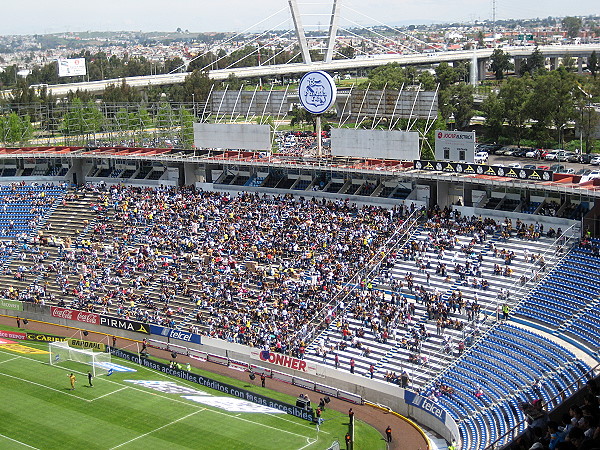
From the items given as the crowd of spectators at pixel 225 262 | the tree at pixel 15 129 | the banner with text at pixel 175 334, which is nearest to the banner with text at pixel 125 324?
the banner with text at pixel 175 334

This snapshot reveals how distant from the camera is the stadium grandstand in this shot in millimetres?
41375

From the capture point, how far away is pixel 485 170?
171ft

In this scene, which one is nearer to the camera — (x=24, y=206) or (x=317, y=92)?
(x=317, y=92)

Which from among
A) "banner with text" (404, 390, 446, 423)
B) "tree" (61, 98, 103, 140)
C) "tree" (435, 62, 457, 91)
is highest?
"tree" (435, 62, 457, 91)

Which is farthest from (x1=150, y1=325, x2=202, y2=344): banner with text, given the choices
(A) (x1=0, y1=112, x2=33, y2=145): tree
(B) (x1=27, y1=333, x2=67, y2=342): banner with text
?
(A) (x1=0, y1=112, x2=33, y2=145): tree

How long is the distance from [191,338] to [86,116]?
47.2 m

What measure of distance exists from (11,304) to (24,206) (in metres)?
12.7

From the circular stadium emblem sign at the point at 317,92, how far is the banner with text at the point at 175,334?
18.1 metres

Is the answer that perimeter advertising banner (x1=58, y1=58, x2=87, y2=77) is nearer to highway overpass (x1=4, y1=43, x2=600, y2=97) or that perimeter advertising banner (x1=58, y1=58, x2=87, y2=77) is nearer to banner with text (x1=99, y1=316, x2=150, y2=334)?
highway overpass (x1=4, y1=43, x2=600, y2=97)

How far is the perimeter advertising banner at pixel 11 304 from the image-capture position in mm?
58969

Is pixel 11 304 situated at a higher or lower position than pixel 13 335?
higher

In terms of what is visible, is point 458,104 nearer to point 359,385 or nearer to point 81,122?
point 81,122

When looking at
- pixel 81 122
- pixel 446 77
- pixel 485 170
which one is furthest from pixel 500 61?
pixel 485 170

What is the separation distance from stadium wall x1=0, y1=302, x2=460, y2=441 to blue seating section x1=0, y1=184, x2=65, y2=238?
14.4 m
